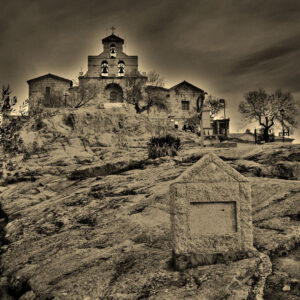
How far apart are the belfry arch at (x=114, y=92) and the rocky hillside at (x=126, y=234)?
34.2 m

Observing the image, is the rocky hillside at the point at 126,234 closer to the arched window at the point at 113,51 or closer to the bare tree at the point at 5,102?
the bare tree at the point at 5,102

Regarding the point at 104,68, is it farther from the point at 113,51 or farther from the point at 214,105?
the point at 214,105

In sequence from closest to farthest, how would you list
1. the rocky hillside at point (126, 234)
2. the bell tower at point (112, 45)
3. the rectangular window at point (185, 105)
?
1. the rocky hillside at point (126, 234)
2. the bell tower at point (112, 45)
3. the rectangular window at point (185, 105)

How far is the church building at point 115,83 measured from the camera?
160ft

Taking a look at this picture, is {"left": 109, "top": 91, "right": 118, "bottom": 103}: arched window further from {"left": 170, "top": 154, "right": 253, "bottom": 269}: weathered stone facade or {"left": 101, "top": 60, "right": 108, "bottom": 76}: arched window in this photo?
{"left": 170, "top": 154, "right": 253, "bottom": 269}: weathered stone facade

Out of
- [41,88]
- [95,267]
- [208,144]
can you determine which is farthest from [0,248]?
[41,88]

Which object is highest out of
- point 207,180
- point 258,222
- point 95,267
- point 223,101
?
point 223,101

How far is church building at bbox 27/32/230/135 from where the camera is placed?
160 feet

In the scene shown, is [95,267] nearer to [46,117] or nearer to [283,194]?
[283,194]

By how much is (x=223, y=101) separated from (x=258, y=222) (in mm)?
44910

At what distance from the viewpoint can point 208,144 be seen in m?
20.7

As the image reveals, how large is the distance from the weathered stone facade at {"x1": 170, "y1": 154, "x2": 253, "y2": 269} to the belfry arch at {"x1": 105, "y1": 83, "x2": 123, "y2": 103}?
4541 cm

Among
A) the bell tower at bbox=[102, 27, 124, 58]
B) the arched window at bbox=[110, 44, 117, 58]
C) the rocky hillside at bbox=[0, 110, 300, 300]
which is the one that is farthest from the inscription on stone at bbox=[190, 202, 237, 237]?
the bell tower at bbox=[102, 27, 124, 58]

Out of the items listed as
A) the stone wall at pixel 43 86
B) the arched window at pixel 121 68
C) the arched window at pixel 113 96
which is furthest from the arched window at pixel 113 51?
the stone wall at pixel 43 86
